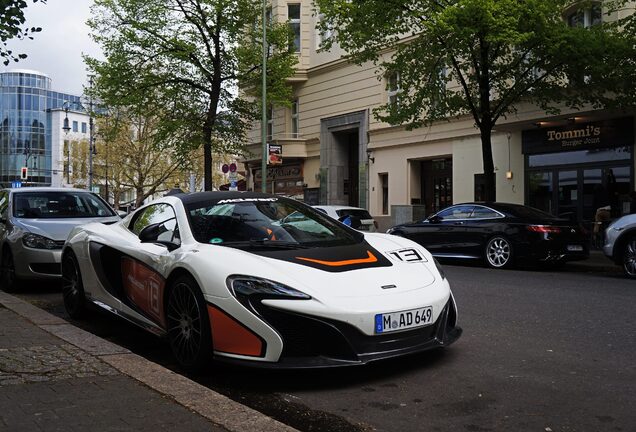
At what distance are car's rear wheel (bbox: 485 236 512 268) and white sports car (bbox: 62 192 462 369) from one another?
25.2 ft

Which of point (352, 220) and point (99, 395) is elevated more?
point (352, 220)

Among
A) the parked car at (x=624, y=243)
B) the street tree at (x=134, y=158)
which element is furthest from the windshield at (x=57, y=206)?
the street tree at (x=134, y=158)

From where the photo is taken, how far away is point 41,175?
95.6 metres

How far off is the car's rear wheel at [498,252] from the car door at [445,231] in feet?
2.52

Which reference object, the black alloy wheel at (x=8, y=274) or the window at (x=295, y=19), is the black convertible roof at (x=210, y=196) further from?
the window at (x=295, y=19)

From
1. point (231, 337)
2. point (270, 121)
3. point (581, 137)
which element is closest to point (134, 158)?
point (270, 121)

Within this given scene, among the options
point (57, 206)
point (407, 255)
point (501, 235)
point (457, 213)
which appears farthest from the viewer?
point (457, 213)

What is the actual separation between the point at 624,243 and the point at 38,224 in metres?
9.38

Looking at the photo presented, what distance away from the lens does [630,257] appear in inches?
417

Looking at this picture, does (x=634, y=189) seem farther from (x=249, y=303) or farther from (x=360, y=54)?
(x=249, y=303)

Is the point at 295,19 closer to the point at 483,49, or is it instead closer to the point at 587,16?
the point at 587,16

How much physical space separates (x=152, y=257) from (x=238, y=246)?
85cm

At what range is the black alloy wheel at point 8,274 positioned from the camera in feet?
29.5

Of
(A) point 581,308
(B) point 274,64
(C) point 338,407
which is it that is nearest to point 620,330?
(A) point 581,308
